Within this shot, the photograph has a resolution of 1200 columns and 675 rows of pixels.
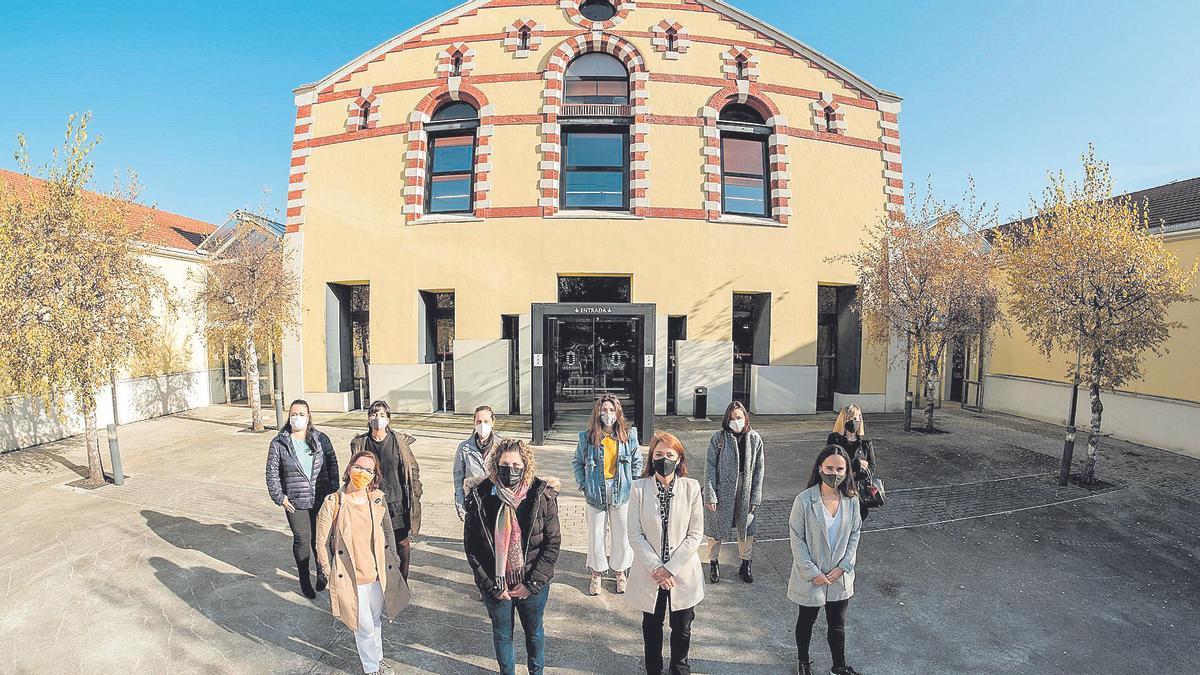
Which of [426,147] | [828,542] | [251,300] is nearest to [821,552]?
[828,542]

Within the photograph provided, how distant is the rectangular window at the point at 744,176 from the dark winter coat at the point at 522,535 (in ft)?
43.7

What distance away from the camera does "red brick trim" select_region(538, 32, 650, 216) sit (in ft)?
46.8

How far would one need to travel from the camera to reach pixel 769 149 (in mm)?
15195

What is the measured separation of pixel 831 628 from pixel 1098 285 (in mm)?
8452

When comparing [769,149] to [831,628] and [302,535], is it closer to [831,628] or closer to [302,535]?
[831,628]

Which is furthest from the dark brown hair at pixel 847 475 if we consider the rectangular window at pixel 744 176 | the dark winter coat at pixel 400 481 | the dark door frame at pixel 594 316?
the rectangular window at pixel 744 176

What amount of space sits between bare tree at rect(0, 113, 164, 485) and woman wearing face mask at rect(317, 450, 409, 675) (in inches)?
293

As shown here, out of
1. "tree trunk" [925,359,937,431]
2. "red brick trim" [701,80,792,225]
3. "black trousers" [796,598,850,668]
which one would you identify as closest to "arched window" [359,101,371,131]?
"red brick trim" [701,80,792,225]

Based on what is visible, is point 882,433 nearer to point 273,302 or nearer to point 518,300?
point 518,300

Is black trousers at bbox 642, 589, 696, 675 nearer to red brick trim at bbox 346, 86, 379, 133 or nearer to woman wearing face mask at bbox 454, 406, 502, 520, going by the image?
woman wearing face mask at bbox 454, 406, 502, 520

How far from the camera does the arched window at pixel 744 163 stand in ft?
49.3

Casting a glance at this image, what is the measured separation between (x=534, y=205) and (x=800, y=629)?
41.3 feet

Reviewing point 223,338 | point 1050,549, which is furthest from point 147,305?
point 1050,549

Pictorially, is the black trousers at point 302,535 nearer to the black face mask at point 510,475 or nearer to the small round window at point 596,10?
the black face mask at point 510,475
